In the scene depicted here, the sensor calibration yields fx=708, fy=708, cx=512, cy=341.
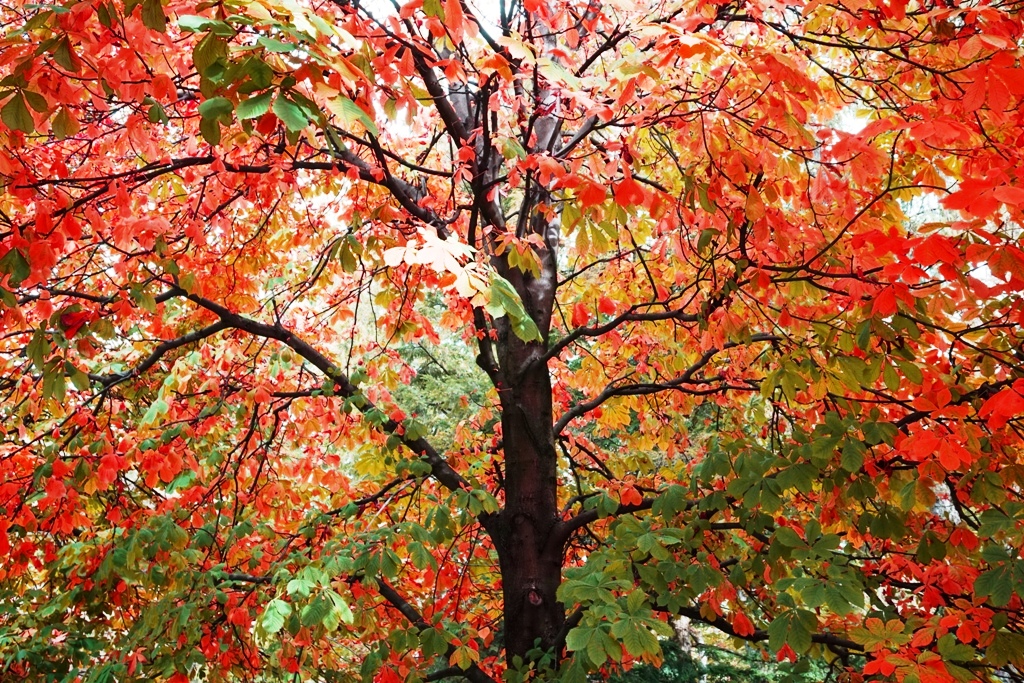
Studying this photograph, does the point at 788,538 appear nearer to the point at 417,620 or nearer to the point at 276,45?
the point at 417,620

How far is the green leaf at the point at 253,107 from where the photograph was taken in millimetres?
1374

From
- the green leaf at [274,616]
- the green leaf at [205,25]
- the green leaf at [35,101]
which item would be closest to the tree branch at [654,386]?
the green leaf at [274,616]

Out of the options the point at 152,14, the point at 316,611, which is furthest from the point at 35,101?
the point at 316,611

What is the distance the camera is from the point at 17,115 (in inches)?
75.7

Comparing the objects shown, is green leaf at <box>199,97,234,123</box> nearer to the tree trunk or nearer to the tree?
the tree

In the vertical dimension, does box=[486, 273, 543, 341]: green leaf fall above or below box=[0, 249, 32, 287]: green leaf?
below

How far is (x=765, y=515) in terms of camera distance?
3316 millimetres

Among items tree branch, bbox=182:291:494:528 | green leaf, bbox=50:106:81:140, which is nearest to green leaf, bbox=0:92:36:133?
green leaf, bbox=50:106:81:140

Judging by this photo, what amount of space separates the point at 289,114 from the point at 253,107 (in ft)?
0.25

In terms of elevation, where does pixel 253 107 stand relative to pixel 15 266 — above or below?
below

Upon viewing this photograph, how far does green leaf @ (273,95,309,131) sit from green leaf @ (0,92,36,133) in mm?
976

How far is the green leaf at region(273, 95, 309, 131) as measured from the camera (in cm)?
137

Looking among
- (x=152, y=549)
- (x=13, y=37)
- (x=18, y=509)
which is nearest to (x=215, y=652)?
(x=152, y=549)

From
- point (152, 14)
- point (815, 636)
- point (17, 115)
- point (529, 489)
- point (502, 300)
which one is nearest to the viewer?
point (152, 14)
